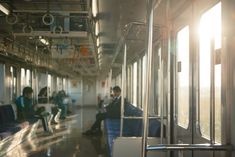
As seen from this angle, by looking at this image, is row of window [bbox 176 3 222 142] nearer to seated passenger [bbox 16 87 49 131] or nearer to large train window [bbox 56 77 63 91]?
seated passenger [bbox 16 87 49 131]

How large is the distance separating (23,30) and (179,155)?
3973mm

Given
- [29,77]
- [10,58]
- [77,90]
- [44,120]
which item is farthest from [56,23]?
[77,90]

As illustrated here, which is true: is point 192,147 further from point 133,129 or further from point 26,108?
point 26,108

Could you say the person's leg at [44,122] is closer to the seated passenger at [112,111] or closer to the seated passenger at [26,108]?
the seated passenger at [26,108]

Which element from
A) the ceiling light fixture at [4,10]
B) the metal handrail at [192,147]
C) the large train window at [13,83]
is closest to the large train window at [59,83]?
the large train window at [13,83]

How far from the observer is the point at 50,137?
1125 centimetres

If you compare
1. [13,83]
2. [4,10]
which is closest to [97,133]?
[13,83]

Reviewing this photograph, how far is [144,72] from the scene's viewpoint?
158 inches

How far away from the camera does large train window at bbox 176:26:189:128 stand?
4.57 m

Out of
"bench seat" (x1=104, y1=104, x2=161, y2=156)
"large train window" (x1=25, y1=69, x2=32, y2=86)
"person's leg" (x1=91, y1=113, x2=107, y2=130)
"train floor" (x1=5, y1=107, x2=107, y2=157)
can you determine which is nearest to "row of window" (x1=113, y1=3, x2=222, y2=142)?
"bench seat" (x1=104, y1=104, x2=161, y2=156)

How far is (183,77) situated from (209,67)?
1.20m

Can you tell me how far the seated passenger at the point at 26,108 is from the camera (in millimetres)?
11623

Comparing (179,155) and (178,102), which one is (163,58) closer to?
(178,102)

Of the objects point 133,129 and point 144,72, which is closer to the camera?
point 144,72
